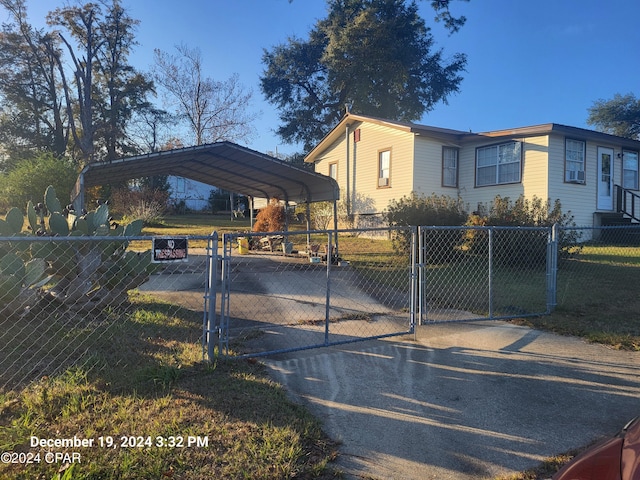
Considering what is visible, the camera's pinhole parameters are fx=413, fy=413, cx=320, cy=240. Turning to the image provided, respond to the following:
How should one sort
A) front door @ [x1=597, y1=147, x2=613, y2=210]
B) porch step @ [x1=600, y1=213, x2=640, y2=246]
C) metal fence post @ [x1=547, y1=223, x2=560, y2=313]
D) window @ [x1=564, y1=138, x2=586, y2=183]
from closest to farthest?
metal fence post @ [x1=547, y1=223, x2=560, y2=313] < window @ [x1=564, y1=138, x2=586, y2=183] < porch step @ [x1=600, y1=213, x2=640, y2=246] < front door @ [x1=597, y1=147, x2=613, y2=210]

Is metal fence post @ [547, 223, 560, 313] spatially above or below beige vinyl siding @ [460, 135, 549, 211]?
below

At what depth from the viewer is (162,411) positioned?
3.23 meters

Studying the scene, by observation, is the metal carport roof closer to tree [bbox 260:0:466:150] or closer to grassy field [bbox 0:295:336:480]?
grassy field [bbox 0:295:336:480]

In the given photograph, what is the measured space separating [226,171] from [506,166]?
35.4ft

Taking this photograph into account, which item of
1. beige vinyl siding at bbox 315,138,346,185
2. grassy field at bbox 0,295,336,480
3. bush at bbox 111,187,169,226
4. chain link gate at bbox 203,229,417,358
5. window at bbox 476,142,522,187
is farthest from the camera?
bush at bbox 111,187,169,226

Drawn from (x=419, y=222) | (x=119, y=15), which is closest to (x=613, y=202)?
(x=419, y=222)

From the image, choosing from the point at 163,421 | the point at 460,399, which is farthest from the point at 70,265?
the point at 460,399

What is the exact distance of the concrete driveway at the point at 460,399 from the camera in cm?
287

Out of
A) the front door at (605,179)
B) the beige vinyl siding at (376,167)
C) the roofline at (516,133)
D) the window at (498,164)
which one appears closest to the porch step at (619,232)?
the front door at (605,179)

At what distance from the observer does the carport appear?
32.4 feet

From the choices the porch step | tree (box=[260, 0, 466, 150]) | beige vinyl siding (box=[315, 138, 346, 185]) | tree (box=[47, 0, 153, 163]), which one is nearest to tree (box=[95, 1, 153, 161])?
tree (box=[47, 0, 153, 163])

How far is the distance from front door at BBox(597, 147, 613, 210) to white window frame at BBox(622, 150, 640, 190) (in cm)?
94

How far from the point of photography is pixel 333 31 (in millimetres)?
31016

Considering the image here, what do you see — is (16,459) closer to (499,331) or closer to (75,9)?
(499,331)
